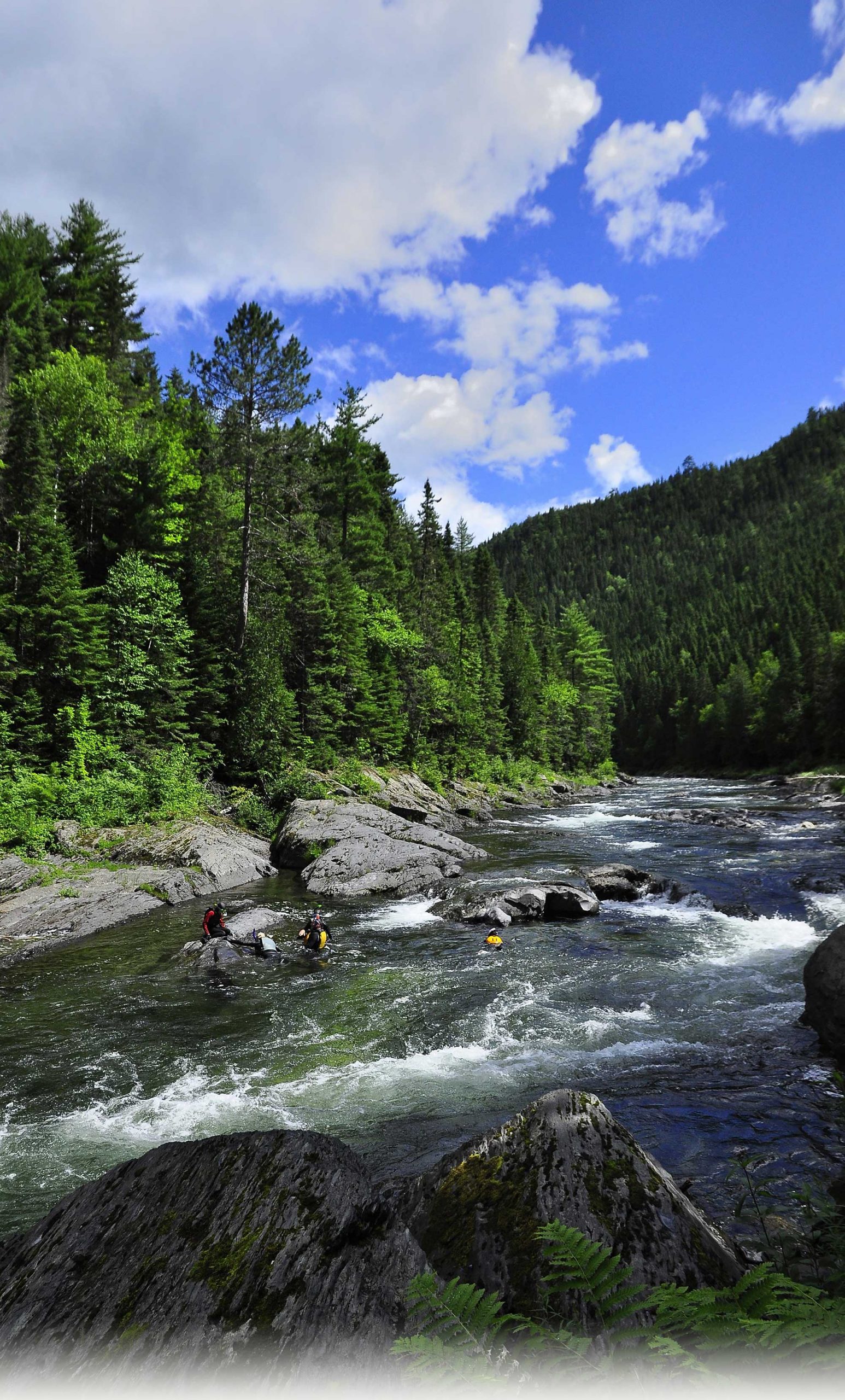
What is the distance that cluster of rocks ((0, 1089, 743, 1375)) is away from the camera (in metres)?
2.91

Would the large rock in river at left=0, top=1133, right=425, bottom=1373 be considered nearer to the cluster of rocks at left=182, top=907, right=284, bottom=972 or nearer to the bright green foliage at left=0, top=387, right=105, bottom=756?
the cluster of rocks at left=182, top=907, right=284, bottom=972

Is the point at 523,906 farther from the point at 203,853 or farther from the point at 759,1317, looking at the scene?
the point at 759,1317

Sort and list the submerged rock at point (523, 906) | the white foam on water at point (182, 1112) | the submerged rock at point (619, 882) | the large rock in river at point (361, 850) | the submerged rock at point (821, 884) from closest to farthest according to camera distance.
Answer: the white foam on water at point (182, 1112) → the submerged rock at point (523, 906) → the submerged rock at point (821, 884) → the submerged rock at point (619, 882) → the large rock in river at point (361, 850)

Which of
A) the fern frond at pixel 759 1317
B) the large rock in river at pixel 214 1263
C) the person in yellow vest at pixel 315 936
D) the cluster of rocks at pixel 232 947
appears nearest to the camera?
the fern frond at pixel 759 1317

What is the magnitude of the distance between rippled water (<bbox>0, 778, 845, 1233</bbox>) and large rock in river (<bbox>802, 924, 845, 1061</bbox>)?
258mm

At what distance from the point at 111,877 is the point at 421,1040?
1124 cm

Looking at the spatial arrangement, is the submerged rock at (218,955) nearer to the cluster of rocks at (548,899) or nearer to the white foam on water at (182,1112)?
the white foam on water at (182,1112)

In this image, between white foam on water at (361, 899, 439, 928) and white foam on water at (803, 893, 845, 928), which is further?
white foam on water at (361, 899, 439, 928)

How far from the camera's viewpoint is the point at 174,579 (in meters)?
27.7

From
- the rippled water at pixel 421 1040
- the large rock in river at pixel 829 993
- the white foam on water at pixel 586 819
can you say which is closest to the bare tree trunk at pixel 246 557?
the rippled water at pixel 421 1040

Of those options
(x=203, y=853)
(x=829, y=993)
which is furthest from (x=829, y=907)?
(x=203, y=853)

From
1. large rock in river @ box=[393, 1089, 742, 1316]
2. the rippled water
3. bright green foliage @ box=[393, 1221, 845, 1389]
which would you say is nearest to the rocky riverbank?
the rippled water

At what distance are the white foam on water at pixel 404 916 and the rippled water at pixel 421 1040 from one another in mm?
102

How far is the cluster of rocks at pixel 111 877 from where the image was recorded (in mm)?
13969
